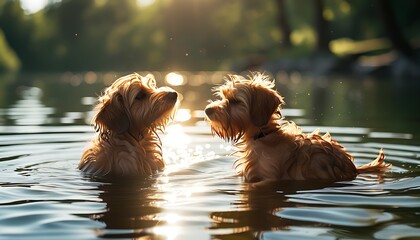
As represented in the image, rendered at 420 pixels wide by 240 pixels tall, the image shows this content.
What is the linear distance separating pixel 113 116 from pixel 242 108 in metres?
1.74

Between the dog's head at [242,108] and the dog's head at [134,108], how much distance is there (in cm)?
75

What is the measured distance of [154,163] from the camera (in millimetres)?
9141

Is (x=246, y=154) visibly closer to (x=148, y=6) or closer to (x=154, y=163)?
(x=154, y=163)

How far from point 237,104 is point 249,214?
2003 millimetres

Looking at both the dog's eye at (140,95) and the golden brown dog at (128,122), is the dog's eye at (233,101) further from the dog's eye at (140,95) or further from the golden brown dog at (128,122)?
the dog's eye at (140,95)

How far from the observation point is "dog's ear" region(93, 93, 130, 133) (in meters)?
8.72

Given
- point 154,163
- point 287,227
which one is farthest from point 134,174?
point 287,227

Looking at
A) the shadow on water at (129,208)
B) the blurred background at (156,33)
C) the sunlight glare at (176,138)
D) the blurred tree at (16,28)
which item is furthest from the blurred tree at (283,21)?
the shadow on water at (129,208)

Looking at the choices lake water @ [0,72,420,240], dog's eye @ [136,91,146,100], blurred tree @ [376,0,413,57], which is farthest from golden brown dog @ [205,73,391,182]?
blurred tree @ [376,0,413,57]

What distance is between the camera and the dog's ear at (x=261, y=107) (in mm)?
8086

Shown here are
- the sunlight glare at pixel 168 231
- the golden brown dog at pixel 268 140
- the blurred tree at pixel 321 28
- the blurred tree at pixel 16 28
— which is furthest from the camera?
the blurred tree at pixel 16 28

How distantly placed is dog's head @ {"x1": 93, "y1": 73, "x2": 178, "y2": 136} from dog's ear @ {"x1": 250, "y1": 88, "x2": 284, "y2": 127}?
3.79 feet

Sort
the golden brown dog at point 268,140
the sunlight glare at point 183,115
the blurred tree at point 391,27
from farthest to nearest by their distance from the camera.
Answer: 1. the blurred tree at point 391,27
2. the sunlight glare at point 183,115
3. the golden brown dog at point 268,140

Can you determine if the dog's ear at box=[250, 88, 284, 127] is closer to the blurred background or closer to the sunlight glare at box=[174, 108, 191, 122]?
the sunlight glare at box=[174, 108, 191, 122]
